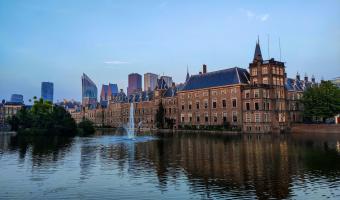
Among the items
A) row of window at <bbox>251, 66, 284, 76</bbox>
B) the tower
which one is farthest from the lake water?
row of window at <bbox>251, 66, 284, 76</bbox>

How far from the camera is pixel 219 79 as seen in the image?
99.4 meters

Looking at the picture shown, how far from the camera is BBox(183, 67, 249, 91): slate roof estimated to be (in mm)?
94312

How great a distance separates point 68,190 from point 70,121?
69349 mm

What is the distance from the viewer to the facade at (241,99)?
88.3 metres

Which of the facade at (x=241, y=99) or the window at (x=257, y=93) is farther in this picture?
the facade at (x=241, y=99)

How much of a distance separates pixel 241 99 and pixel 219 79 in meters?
10.9

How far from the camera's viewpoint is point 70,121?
87250mm

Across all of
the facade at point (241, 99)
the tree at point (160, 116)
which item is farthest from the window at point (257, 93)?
the tree at point (160, 116)

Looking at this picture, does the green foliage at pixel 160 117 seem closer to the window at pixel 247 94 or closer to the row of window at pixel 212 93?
the row of window at pixel 212 93

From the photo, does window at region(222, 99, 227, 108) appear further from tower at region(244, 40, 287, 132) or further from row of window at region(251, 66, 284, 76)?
row of window at region(251, 66, 284, 76)

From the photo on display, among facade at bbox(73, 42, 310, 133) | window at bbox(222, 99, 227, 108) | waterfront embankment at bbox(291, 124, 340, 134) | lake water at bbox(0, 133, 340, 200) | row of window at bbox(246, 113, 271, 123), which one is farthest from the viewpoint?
window at bbox(222, 99, 227, 108)

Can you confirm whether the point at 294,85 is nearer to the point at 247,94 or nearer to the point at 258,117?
the point at 247,94

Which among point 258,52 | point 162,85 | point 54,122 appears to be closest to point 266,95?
point 258,52

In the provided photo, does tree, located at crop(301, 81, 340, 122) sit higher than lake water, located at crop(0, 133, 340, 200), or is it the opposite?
tree, located at crop(301, 81, 340, 122)
